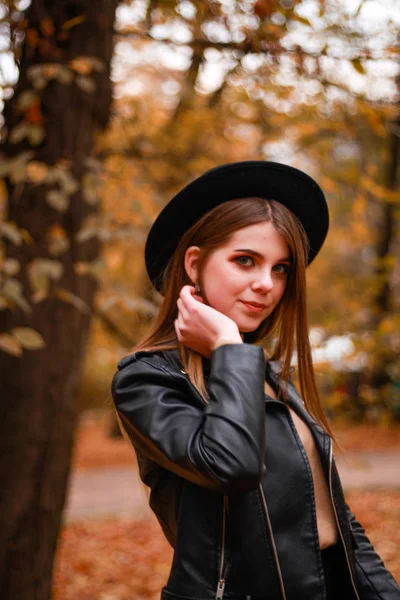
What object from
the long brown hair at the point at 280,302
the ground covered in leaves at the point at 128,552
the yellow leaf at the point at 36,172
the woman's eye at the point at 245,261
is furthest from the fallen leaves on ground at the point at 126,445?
the woman's eye at the point at 245,261

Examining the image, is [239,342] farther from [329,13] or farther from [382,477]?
[382,477]

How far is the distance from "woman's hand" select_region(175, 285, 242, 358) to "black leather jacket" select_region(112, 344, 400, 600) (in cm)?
5

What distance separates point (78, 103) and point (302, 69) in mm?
1305

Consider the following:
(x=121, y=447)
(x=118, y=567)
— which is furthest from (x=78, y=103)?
(x=121, y=447)

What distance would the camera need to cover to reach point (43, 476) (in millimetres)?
3488

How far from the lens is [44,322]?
353 centimetres

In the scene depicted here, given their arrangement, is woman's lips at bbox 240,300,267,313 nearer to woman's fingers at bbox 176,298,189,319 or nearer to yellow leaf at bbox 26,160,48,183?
woman's fingers at bbox 176,298,189,319

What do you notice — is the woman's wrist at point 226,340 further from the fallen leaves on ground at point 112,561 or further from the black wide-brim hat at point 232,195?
the fallen leaves on ground at point 112,561

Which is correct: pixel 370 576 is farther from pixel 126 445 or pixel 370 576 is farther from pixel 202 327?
pixel 126 445

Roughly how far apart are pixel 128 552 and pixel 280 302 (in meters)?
5.15

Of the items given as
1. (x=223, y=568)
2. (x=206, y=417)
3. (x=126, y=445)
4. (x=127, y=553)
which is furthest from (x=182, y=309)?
(x=126, y=445)

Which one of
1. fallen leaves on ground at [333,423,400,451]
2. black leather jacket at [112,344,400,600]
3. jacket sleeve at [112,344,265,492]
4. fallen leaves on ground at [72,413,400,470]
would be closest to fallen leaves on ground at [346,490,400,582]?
fallen leaves on ground at [72,413,400,470]

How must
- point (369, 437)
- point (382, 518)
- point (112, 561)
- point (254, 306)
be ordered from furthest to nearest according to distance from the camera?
1. point (369, 437)
2. point (382, 518)
3. point (112, 561)
4. point (254, 306)

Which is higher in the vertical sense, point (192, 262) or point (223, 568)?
point (192, 262)
